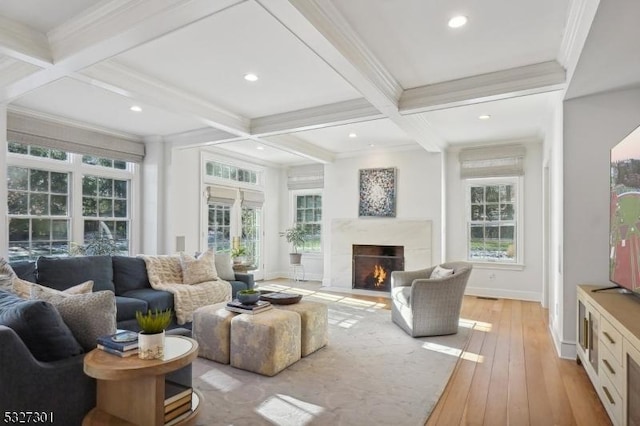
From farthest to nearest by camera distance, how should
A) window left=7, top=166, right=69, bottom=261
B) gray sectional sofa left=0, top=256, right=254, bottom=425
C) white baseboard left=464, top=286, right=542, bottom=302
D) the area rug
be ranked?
1. white baseboard left=464, top=286, right=542, bottom=302
2. window left=7, top=166, right=69, bottom=261
3. the area rug
4. gray sectional sofa left=0, top=256, right=254, bottom=425

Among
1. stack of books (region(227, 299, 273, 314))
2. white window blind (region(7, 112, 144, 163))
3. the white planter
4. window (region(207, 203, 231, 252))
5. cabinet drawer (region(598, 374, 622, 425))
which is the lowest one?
cabinet drawer (region(598, 374, 622, 425))

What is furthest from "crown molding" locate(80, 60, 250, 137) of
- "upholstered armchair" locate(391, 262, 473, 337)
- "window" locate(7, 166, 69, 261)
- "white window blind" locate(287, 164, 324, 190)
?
"white window blind" locate(287, 164, 324, 190)

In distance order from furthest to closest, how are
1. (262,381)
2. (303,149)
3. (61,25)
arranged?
(303,149)
(262,381)
(61,25)

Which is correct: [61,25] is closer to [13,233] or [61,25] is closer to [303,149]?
[13,233]

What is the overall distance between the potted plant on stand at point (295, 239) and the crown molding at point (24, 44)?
18.3 ft

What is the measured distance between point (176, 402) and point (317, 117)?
11.1 feet

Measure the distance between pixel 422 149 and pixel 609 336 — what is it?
4.56 metres

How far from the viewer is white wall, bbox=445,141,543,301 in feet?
19.4

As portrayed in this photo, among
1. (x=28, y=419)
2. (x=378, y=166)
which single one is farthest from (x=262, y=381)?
(x=378, y=166)

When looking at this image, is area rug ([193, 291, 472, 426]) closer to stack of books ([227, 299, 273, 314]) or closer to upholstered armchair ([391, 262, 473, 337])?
upholstered armchair ([391, 262, 473, 337])

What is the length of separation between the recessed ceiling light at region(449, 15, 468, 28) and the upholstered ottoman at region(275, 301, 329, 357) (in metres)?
2.66

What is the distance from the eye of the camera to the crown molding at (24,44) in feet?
8.52

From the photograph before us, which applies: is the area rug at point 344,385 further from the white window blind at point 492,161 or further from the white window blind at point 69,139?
the white window blind at point 69,139

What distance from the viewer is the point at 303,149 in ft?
20.6
